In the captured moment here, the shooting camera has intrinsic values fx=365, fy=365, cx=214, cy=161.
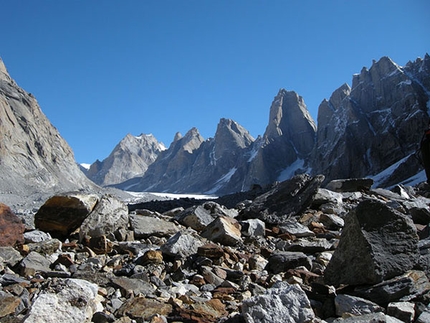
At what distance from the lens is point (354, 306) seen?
14.3 ft

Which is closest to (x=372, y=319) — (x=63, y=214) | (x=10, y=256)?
(x=10, y=256)

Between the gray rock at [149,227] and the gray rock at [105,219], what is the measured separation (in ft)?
0.97

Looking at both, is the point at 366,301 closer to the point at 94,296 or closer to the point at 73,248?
the point at 94,296

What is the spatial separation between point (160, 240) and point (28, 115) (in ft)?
428

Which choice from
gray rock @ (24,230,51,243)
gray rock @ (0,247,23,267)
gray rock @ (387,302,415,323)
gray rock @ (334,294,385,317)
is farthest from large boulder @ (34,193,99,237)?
gray rock @ (387,302,415,323)

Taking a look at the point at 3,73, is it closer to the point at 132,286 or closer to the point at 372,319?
the point at 132,286

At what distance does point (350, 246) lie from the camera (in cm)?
529

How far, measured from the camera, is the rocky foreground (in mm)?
4180

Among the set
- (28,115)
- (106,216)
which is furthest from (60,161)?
(106,216)

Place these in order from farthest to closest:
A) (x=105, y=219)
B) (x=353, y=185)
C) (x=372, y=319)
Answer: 1. (x=353, y=185)
2. (x=105, y=219)
3. (x=372, y=319)

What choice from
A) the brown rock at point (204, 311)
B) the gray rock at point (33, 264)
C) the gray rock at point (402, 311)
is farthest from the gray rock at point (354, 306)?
the gray rock at point (33, 264)

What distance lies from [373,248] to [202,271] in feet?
9.03

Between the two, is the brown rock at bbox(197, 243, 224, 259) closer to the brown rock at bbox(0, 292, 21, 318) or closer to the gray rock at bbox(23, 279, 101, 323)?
the gray rock at bbox(23, 279, 101, 323)

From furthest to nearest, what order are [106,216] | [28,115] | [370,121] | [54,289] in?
[370,121] → [28,115] → [106,216] → [54,289]
